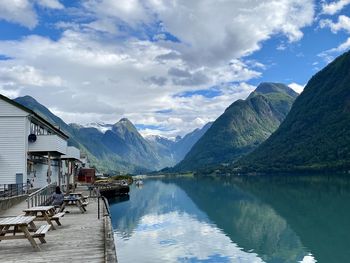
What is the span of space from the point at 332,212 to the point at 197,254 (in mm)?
30575

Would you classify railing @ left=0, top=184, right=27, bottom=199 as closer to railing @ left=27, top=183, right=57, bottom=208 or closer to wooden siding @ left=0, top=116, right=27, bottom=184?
wooden siding @ left=0, top=116, right=27, bottom=184

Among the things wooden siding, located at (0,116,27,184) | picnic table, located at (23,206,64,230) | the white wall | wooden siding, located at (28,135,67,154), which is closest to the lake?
picnic table, located at (23,206,64,230)

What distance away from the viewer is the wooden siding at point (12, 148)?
43.2 meters

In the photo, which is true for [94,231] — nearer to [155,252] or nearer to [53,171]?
[155,252]

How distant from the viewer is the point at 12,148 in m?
43.7

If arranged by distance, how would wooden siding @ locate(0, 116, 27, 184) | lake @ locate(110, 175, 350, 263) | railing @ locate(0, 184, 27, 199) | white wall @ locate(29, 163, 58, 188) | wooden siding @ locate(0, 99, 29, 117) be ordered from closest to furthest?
lake @ locate(110, 175, 350, 263)
railing @ locate(0, 184, 27, 199)
wooden siding @ locate(0, 116, 27, 184)
wooden siding @ locate(0, 99, 29, 117)
white wall @ locate(29, 163, 58, 188)

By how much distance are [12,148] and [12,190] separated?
7695 millimetres

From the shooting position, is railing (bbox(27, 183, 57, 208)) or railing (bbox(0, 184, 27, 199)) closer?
railing (bbox(27, 183, 57, 208))

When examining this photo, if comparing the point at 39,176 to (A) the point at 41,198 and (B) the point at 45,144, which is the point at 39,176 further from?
(A) the point at 41,198

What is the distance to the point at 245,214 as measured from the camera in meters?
57.2

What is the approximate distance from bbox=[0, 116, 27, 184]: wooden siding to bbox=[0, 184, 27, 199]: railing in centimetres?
171

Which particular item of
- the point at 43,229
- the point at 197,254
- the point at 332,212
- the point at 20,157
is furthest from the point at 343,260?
the point at 20,157

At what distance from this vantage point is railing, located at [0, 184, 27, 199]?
34781 mm

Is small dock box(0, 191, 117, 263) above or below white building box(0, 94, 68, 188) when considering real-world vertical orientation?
below
